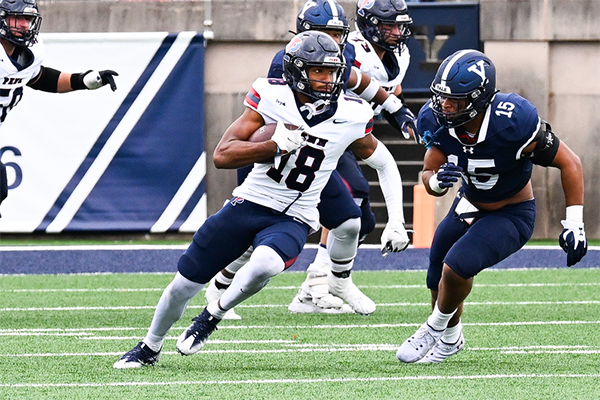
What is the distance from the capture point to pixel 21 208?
12.0 metres

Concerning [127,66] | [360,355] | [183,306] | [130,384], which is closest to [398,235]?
[360,355]

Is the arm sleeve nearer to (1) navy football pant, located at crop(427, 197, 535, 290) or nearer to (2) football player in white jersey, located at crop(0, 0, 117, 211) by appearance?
(1) navy football pant, located at crop(427, 197, 535, 290)

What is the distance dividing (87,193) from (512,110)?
7.85 metres

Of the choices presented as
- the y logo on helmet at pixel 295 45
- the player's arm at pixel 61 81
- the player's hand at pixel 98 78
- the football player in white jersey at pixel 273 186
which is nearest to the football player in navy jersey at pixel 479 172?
the football player in white jersey at pixel 273 186

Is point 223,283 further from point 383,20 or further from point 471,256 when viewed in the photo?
point 471,256

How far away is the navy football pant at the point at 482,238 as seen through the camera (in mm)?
4789

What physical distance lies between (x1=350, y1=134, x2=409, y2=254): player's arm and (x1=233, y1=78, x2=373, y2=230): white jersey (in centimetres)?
20

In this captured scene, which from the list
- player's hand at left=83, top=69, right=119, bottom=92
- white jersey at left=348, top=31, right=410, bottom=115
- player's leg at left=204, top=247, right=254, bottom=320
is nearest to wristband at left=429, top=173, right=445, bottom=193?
player's leg at left=204, top=247, right=254, bottom=320

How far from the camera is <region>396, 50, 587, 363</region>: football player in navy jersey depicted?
4773 mm

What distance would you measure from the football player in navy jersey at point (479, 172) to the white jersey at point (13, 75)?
2738mm

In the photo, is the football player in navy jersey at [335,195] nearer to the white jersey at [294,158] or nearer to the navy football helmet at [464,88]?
the white jersey at [294,158]

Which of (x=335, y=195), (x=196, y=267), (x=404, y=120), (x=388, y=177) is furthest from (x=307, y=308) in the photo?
(x=196, y=267)

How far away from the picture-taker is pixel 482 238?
4852 mm

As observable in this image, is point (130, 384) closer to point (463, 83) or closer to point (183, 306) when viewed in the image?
point (183, 306)
